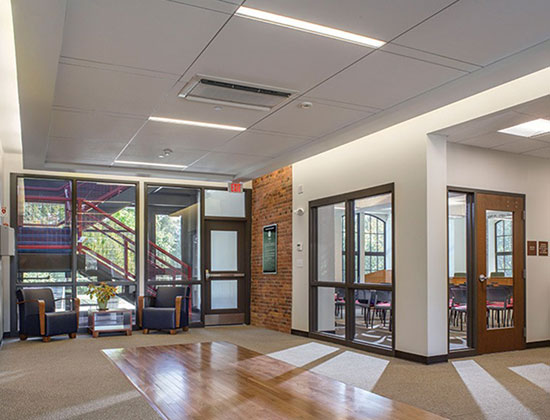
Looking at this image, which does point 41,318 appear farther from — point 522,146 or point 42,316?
point 522,146

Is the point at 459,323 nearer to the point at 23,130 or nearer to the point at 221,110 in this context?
the point at 221,110

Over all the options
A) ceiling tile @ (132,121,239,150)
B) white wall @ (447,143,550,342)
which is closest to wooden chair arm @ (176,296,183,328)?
ceiling tile @ (132,121,239,150)

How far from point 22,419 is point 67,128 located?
375cm

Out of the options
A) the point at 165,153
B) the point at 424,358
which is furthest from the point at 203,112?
the point at 424,358

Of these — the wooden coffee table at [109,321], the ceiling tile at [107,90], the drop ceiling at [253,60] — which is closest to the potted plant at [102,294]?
the wooden coffee table at [109,321]

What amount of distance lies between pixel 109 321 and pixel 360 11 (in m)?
7.71

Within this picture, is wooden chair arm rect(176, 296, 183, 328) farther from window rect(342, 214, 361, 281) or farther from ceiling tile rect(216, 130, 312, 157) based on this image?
window rect(342, 214, 361, 281)

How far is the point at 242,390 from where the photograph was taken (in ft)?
16.8

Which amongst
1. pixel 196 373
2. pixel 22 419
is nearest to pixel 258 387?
pixel 196 373

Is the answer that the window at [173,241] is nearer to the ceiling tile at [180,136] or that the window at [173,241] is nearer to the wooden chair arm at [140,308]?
the wooden chair arm at [140,308]

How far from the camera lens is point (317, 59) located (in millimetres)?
4594

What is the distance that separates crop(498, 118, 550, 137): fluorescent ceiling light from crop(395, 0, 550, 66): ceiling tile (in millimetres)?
2475

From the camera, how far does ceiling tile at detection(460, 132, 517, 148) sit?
6.97 meters

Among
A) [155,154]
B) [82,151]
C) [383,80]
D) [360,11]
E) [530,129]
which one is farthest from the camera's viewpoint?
[155,154]
